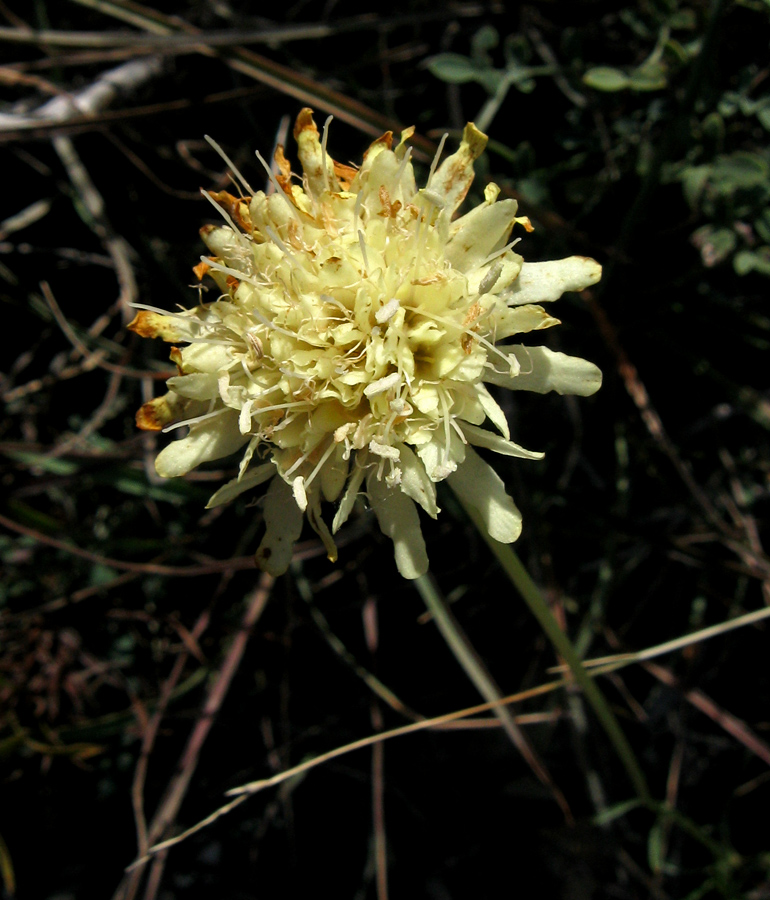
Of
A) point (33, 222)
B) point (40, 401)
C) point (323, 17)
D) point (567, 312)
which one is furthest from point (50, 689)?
point (323, 17)

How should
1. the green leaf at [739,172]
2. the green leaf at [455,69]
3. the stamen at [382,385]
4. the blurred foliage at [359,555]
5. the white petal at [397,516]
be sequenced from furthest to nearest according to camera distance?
1. the blurred foliage at [359,555]
2. the green leaf at [455,69]
3. the green leaf at [739,172]
4. the white petal at [397,516]
5. the stamen at [382,385]

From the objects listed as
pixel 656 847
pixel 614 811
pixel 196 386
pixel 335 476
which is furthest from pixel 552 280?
pixel 656 847

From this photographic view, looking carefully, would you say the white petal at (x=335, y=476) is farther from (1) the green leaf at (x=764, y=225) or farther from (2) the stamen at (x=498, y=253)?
(1) the green leaf at (x=764, y=225)

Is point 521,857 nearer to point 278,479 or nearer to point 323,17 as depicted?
point 278,479

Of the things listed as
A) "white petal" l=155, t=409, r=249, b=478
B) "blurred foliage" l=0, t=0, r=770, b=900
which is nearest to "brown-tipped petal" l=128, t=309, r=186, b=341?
"white petal" l=155, t=409, r=249, b=478

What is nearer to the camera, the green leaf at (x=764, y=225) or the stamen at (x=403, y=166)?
the stamen at (x=403, y=166)

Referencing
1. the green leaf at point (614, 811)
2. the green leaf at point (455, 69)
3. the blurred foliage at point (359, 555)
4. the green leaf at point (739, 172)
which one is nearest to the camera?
the green leaf at point (739, 172)

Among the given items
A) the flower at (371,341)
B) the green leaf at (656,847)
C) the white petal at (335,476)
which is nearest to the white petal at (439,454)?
the flower at (371,341)
